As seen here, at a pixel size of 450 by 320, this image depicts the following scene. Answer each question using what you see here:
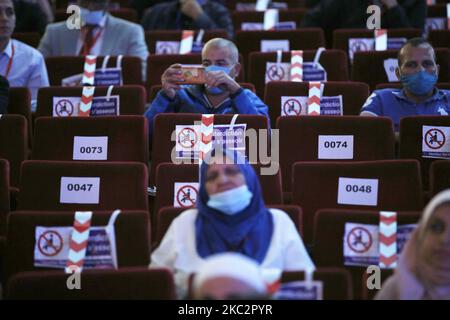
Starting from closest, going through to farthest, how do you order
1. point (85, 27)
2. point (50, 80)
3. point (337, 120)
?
point (337, 120)
point (50, 80)
point (85, 27)

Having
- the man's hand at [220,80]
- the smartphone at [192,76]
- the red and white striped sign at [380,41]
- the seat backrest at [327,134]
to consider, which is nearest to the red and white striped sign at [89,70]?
the smartphone at [192,76]

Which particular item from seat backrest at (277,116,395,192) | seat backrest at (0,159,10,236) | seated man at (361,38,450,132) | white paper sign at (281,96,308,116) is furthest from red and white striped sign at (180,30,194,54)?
seat backrest at (0,159,10,236)

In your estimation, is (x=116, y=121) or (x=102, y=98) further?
(x=102, y=98)

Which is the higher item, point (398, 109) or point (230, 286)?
point (398, 109)

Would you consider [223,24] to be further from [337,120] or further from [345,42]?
[337,120]

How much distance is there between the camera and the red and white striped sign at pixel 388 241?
146 inches

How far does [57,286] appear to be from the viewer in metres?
3.38

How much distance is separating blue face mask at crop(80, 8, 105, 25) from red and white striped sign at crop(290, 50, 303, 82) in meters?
1.50

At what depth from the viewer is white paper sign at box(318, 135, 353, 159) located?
4691 millimetres

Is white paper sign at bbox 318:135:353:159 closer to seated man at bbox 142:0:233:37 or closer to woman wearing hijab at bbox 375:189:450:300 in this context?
woman wearing hijab at bbox 375:189:450:300

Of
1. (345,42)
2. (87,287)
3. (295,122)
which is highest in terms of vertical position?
(345,42)

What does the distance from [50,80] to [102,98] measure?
99 centimetres

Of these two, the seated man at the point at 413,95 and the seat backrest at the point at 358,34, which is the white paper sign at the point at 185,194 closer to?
the seated man at the point at 413,95

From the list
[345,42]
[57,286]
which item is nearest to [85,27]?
[345,42]
